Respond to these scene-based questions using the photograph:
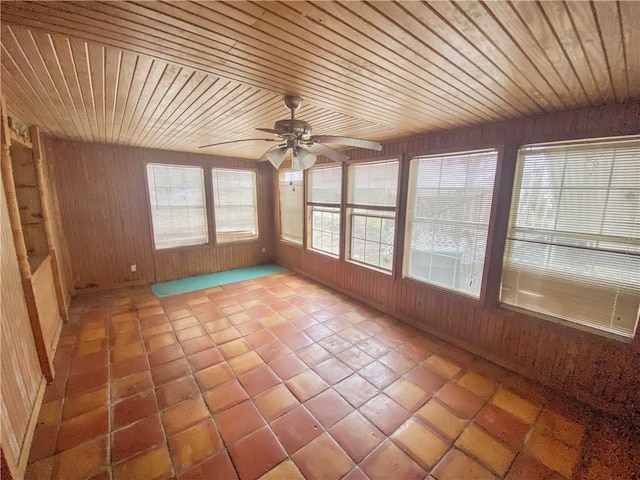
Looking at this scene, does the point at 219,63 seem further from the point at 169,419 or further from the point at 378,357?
the point at 378,357

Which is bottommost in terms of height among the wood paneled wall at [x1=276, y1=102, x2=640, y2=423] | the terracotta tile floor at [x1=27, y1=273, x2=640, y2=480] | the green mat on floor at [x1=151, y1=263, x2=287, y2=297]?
the terracotta tile floor at [x1=27, y1=273, x2=640, y2=480]

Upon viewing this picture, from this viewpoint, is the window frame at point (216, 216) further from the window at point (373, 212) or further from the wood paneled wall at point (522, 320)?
the wood paneled wall at point (522, 320)

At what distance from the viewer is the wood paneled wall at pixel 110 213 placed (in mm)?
3875

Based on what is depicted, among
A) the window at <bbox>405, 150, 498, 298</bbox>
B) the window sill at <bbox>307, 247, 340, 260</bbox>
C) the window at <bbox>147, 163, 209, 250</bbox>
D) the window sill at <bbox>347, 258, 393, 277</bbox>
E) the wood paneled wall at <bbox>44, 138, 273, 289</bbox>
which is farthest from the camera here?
the window at <bbox>147, 163, 209, 250</bbox>

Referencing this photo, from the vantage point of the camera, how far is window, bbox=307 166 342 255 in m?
4.30

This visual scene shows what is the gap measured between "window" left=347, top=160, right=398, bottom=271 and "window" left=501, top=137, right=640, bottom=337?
4.55 feet

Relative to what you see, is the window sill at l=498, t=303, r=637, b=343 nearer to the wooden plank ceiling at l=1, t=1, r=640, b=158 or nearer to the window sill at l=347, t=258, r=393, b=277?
the window sill at l=347, t=258, r=393, b=277

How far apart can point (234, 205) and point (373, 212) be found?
3.13 metres

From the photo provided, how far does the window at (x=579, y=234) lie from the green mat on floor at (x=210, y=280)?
166 inches

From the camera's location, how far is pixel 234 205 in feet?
18.0

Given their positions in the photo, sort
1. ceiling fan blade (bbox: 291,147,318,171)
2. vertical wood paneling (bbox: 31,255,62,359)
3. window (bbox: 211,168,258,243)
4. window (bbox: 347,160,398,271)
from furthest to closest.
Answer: window (bbox: 211,168,258,243) < window (bbox: 347,160,398,271) < vertical wood paneling (bbox: 31,255,62,359) < ceiling fan blade (bbox: 291,147,318,171)

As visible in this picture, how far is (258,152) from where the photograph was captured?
182 inches

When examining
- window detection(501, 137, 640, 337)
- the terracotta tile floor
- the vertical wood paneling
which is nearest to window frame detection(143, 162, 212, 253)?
the vertical wood paneling

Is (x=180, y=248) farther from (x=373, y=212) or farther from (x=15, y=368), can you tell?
(x=373, y=212)
